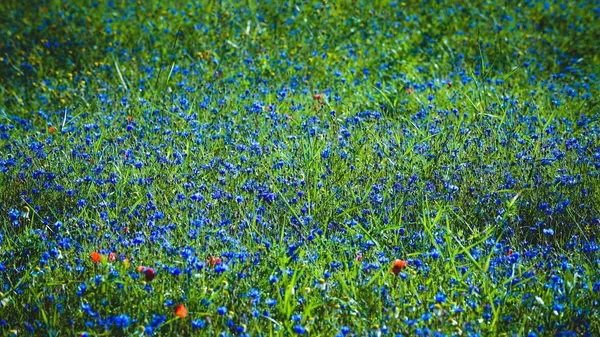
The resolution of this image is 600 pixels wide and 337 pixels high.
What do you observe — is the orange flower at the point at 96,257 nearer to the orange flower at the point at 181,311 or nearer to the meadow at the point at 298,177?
the meadow at the point at 298,177

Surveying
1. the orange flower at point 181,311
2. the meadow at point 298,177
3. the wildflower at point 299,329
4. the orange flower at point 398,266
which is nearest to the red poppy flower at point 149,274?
the meadow at point 298,177

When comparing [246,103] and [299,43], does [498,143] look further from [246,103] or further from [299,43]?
[299,43]

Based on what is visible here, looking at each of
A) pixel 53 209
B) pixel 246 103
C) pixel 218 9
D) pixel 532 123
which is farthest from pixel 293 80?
pixel 53 209

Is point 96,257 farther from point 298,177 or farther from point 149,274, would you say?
point 298,177

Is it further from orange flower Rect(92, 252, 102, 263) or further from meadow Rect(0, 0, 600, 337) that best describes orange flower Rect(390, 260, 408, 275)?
orange flower Rect(92, 252, 102, 263)

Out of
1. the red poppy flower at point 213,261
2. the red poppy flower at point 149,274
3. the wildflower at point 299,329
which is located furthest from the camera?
the red poppy flower at point 213,261

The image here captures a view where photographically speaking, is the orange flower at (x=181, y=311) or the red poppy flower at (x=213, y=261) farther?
the red poppy flower at (x=213, y=261)

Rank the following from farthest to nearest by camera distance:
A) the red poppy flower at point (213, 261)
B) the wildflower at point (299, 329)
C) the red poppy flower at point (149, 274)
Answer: the red poppy flower at point (213, 261) < the red poppy flower at point (149, 274) < the wildflower at point (299, 329)

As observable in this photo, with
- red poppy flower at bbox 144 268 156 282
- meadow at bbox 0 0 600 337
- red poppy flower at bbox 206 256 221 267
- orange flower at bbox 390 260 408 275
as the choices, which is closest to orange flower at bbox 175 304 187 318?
meadow at bbox 0 0 600 337
